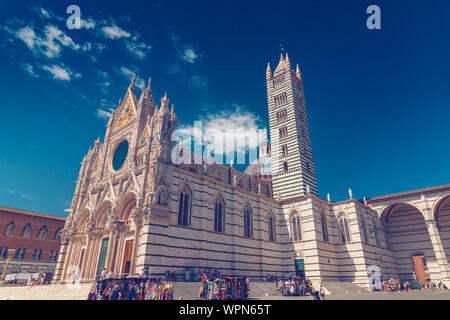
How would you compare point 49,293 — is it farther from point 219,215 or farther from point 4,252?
point 4,252

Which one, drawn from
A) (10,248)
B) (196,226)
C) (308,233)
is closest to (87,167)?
(10,248)

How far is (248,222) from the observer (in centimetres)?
3003

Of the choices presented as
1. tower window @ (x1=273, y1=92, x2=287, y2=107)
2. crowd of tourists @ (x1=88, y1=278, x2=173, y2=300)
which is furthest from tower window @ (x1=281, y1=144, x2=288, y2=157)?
crowd of tourists @ (x1=88, y1=278, x2=173, y2=300)

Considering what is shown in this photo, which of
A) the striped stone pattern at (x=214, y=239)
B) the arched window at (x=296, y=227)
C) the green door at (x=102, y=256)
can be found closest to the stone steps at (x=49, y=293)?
the striped stone pattern at (x=214, y=239)

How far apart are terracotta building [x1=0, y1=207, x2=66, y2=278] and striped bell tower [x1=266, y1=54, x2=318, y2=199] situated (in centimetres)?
2932

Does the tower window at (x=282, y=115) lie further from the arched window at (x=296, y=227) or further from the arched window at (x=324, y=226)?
the arched window at (x=324, y=226)

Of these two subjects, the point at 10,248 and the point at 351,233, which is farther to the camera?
the point at 10,248

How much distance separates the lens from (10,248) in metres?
34.0

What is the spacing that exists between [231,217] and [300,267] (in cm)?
934

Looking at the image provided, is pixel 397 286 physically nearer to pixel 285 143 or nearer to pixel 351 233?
pixel 351 233

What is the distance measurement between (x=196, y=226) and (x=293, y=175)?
1661cm

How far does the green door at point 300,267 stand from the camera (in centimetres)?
2994

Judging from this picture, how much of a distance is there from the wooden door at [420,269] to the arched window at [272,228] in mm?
19688

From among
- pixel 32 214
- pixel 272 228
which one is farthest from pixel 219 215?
pixel 32 214
